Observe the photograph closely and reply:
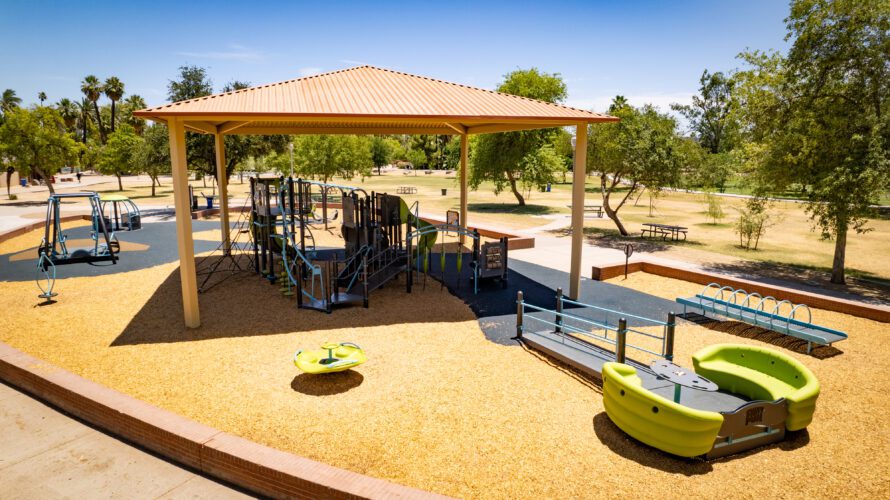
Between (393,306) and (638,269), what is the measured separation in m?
8.57

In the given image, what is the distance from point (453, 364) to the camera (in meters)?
9.26

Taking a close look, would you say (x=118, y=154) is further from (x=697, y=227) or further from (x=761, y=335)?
(x=761, y=335)

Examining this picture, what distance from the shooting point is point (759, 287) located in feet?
44.6

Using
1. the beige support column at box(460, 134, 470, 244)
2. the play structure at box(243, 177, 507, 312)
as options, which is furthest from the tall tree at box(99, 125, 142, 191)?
the play structure at box(243, 177, 507, 312)

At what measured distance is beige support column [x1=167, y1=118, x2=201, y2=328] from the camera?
10555mm

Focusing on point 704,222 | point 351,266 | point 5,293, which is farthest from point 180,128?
point 704,222

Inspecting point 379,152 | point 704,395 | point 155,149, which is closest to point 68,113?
point 379,152

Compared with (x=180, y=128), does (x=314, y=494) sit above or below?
below

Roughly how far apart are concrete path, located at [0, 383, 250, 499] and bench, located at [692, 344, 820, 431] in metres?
6.96

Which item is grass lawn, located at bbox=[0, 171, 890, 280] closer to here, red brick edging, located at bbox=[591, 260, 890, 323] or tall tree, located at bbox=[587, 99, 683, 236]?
tall tree, located at bbox=[587, 99, 683, 236]

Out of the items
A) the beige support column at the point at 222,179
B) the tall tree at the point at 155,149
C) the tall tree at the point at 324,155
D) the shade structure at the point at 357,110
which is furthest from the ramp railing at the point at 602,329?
the tall tree at the point at 324,155

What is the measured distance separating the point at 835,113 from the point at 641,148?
7.71 meters

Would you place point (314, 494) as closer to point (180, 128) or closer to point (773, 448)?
point (773, 448)

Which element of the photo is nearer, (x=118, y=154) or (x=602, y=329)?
(x=602, y=329)
